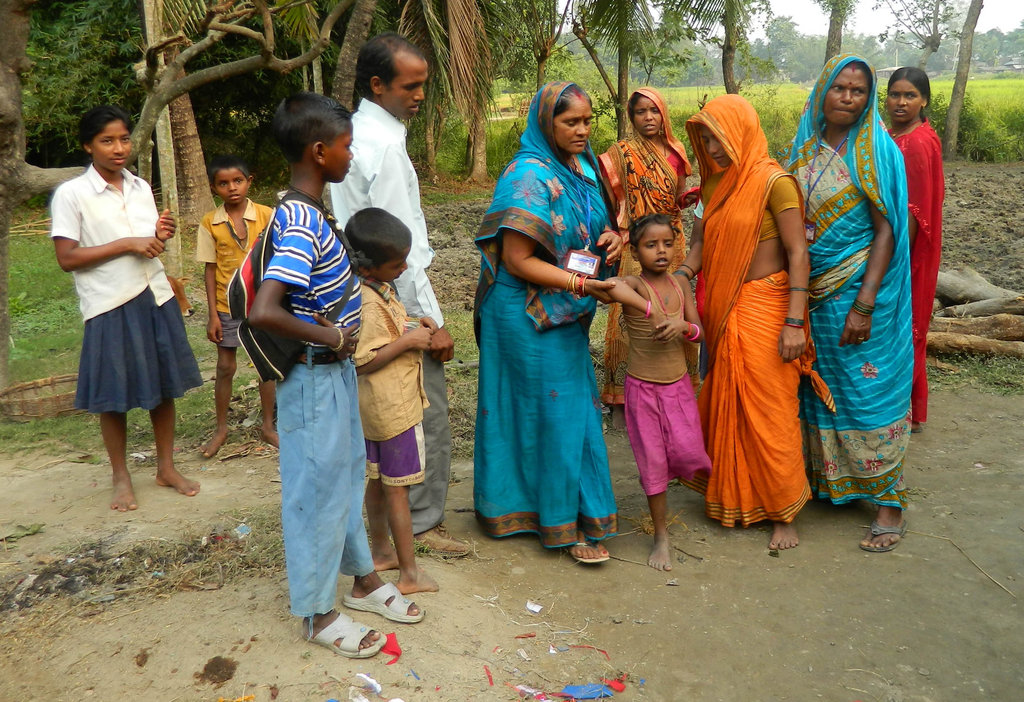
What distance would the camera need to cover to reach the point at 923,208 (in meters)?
4.41

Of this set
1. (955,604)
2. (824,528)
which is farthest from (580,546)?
(955,604)

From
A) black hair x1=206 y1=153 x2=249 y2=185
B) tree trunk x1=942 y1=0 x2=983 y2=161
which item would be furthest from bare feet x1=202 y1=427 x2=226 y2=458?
tree trunk x1=942 y1=0 x2=983 y2=161

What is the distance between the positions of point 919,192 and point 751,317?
1502 mm

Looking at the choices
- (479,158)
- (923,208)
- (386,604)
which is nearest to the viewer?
(386,604)

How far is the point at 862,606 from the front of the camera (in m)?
3.31

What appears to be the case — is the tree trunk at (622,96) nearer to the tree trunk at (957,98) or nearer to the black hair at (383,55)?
the tree trunk at (957,98)

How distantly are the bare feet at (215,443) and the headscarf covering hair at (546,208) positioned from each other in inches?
83.4

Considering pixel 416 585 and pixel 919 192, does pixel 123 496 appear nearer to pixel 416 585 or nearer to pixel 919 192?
pixel 416 585

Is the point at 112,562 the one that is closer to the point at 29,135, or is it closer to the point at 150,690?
the point at 150,690

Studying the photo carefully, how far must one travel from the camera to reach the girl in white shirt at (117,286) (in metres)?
3.67

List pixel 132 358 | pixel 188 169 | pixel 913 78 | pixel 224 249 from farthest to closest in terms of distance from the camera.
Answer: pixel 188 169 < pixel 913 78 < pixel 224 249 < pixel 132 358

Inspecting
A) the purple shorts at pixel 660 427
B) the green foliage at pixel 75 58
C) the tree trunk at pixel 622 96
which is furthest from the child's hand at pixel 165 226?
the tree trunk at pixel 622 96

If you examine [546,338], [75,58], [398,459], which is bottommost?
[398,459]

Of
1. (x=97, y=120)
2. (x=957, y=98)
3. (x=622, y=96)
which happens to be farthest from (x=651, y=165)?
(x=957, y=98)
